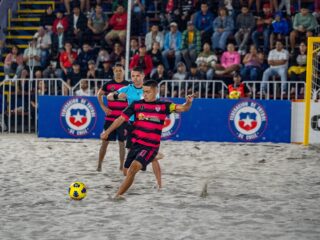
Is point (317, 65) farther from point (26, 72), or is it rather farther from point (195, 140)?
point (26, 72)

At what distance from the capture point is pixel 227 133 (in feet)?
53.3

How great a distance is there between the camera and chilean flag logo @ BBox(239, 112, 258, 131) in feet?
52.7

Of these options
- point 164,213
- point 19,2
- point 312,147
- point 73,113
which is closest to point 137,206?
point 164,213

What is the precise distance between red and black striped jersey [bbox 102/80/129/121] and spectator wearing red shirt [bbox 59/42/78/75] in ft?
28.1

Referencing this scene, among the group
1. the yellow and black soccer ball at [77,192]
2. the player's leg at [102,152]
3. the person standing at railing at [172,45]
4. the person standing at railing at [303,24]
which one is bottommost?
the yellow and black soccer ball at [77,192]

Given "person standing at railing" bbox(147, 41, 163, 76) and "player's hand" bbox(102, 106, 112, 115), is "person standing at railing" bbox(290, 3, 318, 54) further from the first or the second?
"player's hand" bbox(102, 106, 112, 115)

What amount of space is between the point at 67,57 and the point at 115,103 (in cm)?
909

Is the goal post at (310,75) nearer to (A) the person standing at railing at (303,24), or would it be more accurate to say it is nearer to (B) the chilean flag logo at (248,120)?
(B) the chilean flag logo at (248,120)

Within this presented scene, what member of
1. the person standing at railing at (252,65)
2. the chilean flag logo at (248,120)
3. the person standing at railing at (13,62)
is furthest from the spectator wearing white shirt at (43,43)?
the chilean flag logo at (248,120)

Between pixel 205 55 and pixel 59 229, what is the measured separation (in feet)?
40.5

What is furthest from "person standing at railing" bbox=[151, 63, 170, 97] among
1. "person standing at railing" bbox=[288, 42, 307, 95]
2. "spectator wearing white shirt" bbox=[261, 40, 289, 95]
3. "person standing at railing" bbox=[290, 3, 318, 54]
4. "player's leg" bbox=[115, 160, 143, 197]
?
"player's leg" bbox=[115, 160, 143, 197]

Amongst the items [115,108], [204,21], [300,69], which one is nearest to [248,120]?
[300,69]

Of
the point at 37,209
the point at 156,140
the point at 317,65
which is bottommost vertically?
the point at 37,209

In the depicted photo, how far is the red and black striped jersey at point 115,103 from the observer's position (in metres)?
11.3
